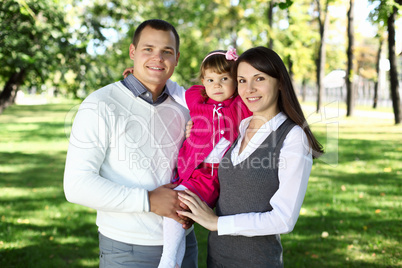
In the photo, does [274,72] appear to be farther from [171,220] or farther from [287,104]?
[171,220]

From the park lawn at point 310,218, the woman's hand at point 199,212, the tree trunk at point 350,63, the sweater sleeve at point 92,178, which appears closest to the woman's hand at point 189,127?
the woman's hand at point 199,212

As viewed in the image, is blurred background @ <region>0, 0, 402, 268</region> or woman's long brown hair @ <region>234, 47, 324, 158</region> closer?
woman's long brown hair @ <region>234, 47, 324, 158</region>

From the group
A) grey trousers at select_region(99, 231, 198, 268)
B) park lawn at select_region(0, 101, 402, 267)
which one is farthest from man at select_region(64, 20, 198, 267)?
park lawn at select_region(0, 101, 402, 267)

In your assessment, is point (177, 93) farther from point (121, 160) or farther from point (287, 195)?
point (287, 195)

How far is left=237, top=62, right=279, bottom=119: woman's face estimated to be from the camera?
2.33 meters

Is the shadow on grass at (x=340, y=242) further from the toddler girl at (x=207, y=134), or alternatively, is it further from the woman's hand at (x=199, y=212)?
the woman's hand at (x=199, y=212)

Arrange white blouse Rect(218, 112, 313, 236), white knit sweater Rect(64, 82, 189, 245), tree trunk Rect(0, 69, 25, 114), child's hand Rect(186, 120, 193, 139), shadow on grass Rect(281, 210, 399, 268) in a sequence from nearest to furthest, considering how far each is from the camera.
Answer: white blouse Rect(218, 112, 313, 236) < white knit sweater Rect(64, 82, 189, 245) < child's hand Rect(186, 120, 193, 139) < shadow on grass Rect(281, 210, 399, 268) < tree trunk Rect(0, 69, 25, 114)

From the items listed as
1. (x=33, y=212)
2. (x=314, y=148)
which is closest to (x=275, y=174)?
(x=314, y=148)

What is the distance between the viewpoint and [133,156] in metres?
2.42

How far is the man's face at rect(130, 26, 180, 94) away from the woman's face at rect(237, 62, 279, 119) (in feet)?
1.87

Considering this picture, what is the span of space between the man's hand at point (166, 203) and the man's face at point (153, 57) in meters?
0.78

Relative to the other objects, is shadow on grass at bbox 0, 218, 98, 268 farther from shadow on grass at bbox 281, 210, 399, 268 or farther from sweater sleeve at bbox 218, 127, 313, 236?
sweater sleeve at bbox 218, 127, 313, 236

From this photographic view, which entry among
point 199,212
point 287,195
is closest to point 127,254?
point 199,212

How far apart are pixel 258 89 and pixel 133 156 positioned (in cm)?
94
